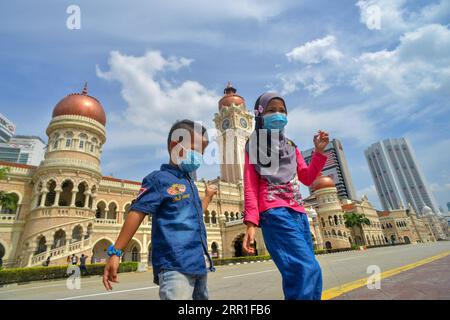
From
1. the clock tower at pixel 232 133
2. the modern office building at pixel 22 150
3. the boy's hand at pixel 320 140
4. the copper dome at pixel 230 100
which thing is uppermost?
the modern office building at pixel 22 150

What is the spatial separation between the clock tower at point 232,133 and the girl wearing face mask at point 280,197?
1344 inches

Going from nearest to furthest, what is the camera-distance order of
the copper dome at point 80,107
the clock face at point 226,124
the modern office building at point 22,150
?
the copper dome at point 80,107, the clock face at point 226,124, the modern office building at point 22,150

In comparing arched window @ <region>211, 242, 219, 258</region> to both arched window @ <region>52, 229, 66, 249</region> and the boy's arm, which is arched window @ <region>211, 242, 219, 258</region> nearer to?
arched window @ <region>52, 229, 66, 249</region>

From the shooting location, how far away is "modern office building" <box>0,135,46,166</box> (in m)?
88.0

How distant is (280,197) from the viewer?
236 cm

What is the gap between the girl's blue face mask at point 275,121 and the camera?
2737 mm

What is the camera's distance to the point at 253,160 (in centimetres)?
260

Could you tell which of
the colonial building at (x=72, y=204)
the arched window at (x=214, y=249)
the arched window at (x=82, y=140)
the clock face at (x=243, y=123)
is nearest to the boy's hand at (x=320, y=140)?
the colonial building at (x=72, y=204)

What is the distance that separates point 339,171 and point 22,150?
5119 inches

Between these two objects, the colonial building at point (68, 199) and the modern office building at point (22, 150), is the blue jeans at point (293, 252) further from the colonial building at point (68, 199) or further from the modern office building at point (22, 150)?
the modern office building at point (22, 150)

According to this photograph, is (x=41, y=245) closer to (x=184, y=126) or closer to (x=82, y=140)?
(x=82, y=140)

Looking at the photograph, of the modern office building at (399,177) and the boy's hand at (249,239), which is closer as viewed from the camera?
the boy's hand at (249,239)
